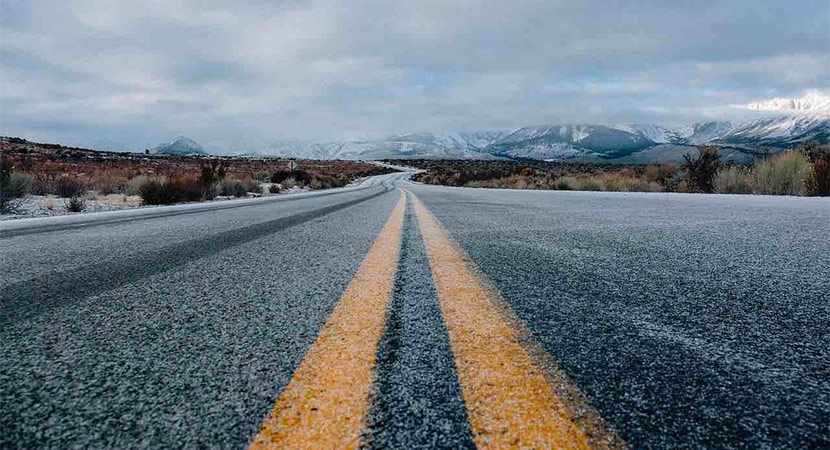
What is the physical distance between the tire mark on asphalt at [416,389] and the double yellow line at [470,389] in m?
0.02

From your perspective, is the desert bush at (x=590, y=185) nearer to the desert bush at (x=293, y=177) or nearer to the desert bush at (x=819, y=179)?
the desert bush at (x=819, y=179)

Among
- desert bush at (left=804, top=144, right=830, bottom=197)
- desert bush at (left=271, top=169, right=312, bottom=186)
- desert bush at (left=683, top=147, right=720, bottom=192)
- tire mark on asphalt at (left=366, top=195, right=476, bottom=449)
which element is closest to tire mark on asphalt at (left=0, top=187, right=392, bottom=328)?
tire mark on asphalt at (left=366, top=195, right=476, bottom=449)

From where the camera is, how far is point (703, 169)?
39.9 ft

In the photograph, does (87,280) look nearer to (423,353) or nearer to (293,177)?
(423,353)

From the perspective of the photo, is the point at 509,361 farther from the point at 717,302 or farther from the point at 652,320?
the point at 717,302

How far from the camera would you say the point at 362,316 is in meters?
1.33

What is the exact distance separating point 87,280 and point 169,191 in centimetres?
1097

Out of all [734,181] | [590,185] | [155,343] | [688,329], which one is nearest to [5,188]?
[155,343]

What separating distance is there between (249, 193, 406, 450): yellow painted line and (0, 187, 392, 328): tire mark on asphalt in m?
1.06

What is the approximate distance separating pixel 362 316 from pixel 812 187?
10302mm

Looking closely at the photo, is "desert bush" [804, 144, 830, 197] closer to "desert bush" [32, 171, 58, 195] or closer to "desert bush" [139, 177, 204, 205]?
"desert bush" [139, 177, 204, 205]

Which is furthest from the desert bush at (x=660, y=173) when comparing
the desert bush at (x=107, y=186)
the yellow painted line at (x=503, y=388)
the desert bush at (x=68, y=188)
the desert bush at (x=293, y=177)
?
the desert bush at (x=293, y=177)

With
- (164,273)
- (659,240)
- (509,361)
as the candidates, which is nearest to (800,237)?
(659,240)

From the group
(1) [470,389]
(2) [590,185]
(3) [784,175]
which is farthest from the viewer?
(2) [590,185]
